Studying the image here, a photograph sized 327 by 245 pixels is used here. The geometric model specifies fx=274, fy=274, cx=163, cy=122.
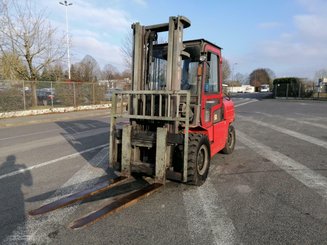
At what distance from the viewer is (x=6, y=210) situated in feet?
13.5

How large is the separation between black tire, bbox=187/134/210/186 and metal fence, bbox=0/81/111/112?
16.2m

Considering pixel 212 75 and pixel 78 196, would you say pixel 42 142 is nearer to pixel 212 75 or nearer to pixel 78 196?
pixel 78 196

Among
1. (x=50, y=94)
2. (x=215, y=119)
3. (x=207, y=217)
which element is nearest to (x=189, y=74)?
(x=215, y=119)

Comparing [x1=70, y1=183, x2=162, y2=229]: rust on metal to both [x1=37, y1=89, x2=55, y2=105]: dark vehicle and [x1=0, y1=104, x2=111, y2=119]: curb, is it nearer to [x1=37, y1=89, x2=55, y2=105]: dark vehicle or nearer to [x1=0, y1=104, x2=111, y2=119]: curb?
[x1=0, y1=104, x2=111, y2=119]: curb

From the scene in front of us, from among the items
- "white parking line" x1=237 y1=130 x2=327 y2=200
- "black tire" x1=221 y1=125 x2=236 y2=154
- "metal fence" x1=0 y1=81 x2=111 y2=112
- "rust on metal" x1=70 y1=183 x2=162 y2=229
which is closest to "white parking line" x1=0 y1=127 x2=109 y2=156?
"black tire" x1=221 y1=125 x2=236 y2=154

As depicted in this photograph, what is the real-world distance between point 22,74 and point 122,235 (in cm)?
2174

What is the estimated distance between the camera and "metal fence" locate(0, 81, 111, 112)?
→ 58.1 ft

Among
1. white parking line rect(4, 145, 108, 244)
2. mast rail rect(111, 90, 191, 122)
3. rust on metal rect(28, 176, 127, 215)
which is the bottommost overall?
white parking line rect(4, 145, 108, 244)

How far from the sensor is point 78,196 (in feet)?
14.8

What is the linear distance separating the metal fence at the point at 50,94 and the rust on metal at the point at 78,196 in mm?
15341

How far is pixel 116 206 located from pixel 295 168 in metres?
4.33

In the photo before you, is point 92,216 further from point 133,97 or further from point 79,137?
point 79,137

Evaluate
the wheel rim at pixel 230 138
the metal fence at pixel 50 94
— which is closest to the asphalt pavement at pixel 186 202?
the wheel rim at pixel 230 138

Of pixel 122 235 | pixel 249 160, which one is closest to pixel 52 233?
pixel 122 235
